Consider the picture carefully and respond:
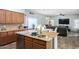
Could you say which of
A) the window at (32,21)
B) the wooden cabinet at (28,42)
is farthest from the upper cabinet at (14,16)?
the wooden cabinet at (28,42)

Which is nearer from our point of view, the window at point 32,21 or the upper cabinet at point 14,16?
the window at point 32,21

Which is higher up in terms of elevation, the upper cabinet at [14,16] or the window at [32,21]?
the upper cabinet at [14,16]

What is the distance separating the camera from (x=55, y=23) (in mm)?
1183

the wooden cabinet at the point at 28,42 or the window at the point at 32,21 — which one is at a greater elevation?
the window at the point at 32,21

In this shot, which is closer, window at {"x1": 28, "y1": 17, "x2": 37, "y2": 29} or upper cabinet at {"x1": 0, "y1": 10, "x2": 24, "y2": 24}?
A: window at {"x1": 28, "y1": 17, "x2": 37, "y2": 29}

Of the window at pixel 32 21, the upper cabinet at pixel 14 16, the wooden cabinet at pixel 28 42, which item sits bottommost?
the wooden cabinet at pixel 28 42

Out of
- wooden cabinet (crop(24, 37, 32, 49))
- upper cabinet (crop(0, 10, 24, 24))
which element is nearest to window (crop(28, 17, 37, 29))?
upper cabinet (crop(0, 10, 24, 24))

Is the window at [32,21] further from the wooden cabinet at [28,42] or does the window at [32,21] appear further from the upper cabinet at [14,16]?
the wooden cabinet at [28,42]

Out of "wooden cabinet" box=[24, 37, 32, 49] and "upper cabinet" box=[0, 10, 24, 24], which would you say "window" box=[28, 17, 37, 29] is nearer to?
"upper cabinet" box=[0, 10, 24, 24]

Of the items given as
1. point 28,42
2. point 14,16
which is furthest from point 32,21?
point 14,16

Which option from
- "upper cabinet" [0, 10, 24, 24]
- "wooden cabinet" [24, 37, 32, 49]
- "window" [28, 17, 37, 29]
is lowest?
"wooden cabinet" [24, 37, 32, 49]
